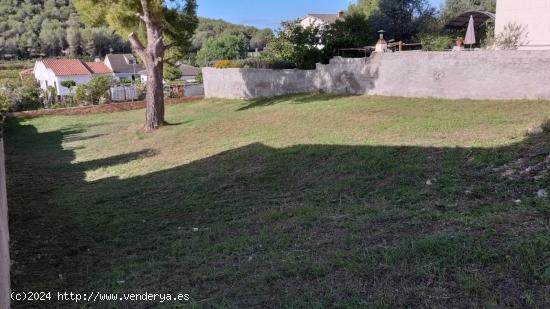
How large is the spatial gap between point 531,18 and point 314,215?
1334 centimetres

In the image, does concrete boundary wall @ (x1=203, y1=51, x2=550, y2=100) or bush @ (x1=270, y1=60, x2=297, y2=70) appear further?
bush @ (x1=270, y1=60, x2=297, y2=70)

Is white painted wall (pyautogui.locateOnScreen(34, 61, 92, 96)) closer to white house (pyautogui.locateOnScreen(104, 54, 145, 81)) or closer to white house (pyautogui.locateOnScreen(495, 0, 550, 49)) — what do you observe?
white house (pyautogui.locateOnScreen(104, 54, 145, 81))

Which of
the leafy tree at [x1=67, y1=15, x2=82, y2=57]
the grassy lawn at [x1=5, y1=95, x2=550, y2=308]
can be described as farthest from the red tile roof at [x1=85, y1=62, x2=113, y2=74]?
the grassy lawn at [x1=5, y1=95, x2=550, y2=308]

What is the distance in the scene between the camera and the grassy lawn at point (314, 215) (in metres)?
3.09

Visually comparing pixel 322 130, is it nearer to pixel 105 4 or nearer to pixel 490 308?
pixel 490 308

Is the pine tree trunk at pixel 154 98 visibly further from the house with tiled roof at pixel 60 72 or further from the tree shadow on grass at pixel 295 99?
the house with tiled roof at pixel 60 72

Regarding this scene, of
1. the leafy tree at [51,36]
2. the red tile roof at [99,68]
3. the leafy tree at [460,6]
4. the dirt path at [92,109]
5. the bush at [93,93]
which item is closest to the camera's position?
the dirt path at [92,109]

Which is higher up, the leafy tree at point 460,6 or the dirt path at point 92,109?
the leafy tree at point 460,6

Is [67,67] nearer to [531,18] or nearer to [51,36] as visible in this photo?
[51,36]

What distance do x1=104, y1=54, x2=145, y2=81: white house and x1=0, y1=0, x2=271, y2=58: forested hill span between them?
317cm

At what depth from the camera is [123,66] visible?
218 ft

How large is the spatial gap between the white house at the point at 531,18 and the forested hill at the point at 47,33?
161ft

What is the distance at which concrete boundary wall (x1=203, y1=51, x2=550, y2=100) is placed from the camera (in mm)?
10586

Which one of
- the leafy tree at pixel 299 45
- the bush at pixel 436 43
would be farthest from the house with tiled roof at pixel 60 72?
the bush at pixel 436 43
